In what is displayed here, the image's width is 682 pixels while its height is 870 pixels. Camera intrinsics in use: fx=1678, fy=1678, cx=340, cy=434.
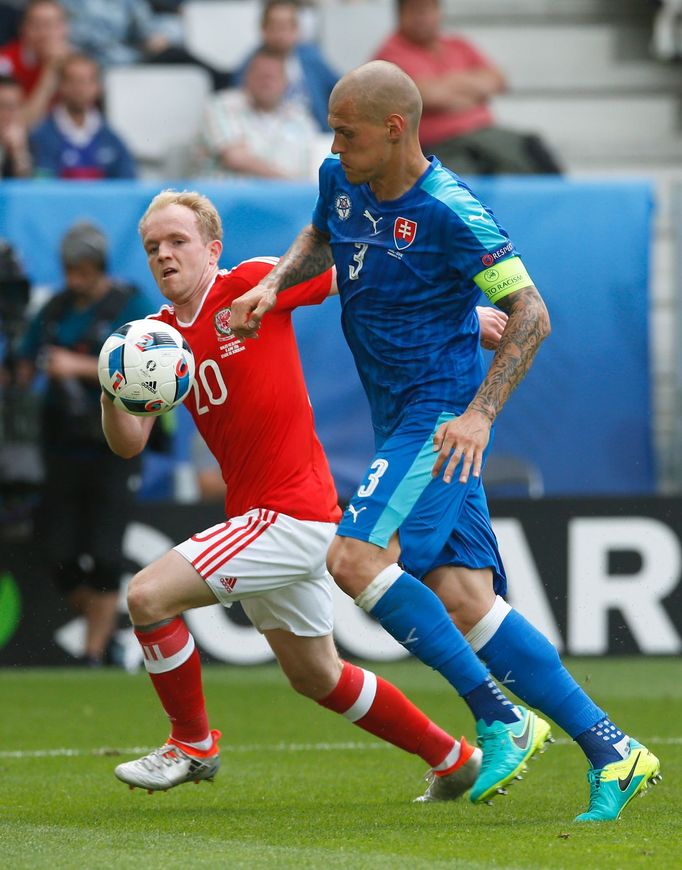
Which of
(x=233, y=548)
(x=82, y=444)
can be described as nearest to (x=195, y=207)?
(x=233, y=548)

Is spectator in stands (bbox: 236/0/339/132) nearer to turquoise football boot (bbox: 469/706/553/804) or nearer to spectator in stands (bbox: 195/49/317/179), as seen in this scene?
spectator in stands (bbox: 195/49/317/179)

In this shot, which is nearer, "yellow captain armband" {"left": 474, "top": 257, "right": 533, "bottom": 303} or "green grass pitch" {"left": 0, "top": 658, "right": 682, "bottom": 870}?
"green grass pitch" {"left": 0, "top": 658, "right": 682, "bottom": 870}

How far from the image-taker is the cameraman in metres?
9.96

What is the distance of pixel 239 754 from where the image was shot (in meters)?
7.07

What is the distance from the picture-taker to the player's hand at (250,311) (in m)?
5.28

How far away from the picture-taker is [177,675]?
18.4 feet

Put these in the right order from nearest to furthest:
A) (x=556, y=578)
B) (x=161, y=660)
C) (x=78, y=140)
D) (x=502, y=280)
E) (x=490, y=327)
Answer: (x=502, y=280) < (x=490, y=327) < (x=161, y=660) < (x=556, y=578) < (x=78, y=140)

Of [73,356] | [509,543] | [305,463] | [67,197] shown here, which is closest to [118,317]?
[73,356]

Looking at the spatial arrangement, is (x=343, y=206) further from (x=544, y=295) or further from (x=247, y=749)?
(x=544, y=295)

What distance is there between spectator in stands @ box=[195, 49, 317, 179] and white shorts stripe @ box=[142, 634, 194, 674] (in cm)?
712

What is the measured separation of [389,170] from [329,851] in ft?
6.69

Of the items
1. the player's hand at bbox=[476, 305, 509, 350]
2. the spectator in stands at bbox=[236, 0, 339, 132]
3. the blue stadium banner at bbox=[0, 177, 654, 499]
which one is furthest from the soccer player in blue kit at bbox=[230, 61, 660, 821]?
the spectator in stands at bbox=[236, 0, 339, 132]

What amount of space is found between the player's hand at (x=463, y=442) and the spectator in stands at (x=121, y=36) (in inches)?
379

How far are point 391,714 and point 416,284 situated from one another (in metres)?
1.51
